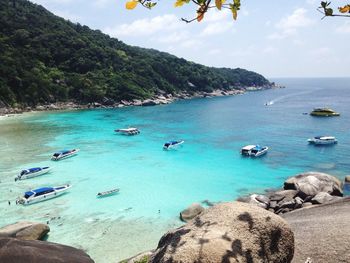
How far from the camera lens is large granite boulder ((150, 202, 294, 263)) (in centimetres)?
838

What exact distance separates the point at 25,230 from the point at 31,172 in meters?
18.1

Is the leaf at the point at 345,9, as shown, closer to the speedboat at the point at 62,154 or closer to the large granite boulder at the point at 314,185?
the large granite boulder at the point at 314,185

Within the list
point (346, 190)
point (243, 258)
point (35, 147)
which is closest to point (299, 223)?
point (243, 258)

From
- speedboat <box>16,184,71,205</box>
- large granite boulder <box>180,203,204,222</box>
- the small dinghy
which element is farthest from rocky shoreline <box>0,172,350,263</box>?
the small dinghy

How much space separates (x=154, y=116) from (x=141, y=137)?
31113mm

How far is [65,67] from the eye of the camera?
127 metres

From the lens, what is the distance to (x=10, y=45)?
118000mm

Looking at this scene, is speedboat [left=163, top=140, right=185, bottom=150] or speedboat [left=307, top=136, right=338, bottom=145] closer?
speedboat [left=163, top=140, right=185, bottom=150]

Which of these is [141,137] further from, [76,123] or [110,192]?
[110,192]

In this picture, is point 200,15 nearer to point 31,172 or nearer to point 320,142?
point 31,172

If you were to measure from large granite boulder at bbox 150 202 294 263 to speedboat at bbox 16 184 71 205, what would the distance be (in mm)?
26916

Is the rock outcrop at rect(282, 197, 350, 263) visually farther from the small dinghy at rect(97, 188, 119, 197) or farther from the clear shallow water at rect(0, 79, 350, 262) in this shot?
the small dinghy at rect(97, 188, 119, 197)

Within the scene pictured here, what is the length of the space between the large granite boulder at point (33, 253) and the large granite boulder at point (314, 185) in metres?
21.4

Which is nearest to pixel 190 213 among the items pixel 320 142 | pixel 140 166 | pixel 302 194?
pixel 302 194
